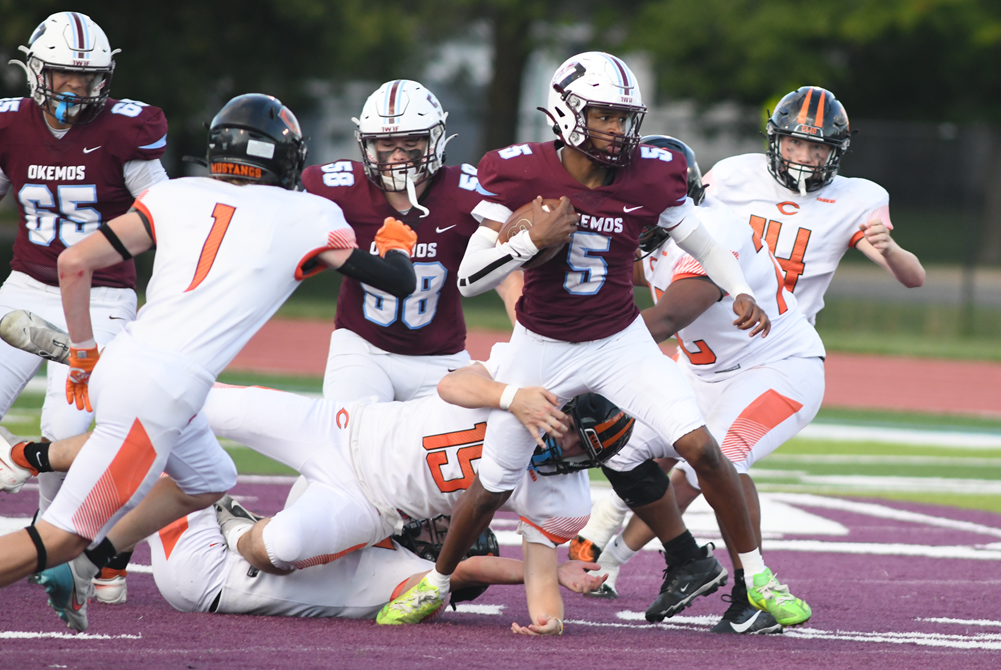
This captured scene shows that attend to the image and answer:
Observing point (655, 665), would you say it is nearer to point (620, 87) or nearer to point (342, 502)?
point (342, 502)

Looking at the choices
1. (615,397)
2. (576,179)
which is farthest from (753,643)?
(576,179)

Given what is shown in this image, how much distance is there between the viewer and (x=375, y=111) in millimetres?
5289

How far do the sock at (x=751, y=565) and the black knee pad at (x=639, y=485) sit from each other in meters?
0.38

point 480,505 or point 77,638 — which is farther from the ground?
point 480,505

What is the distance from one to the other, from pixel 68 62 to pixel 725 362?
2.97 meters

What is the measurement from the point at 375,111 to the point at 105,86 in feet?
3.69

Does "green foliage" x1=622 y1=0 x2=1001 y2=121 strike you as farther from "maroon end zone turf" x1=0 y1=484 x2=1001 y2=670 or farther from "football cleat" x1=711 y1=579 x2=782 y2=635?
"football cleat" x1=711 y1=579 x2=782 y2=635

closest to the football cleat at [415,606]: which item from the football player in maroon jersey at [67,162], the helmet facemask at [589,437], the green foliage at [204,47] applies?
the helmet facemask at [589,437]

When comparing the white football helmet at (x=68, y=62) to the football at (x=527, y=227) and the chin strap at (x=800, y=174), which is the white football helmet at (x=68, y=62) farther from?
the chin strap at (x=800, y=174)

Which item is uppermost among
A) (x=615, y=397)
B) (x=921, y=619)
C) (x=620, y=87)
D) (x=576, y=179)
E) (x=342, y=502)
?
(x=620, y=87)

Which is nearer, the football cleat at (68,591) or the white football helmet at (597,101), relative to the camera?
the football cleat at (68,591)

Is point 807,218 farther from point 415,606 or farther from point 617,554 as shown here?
point 415,606

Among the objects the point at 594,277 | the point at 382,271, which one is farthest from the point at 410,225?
the point at 382,271

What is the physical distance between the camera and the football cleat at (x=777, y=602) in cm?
445
